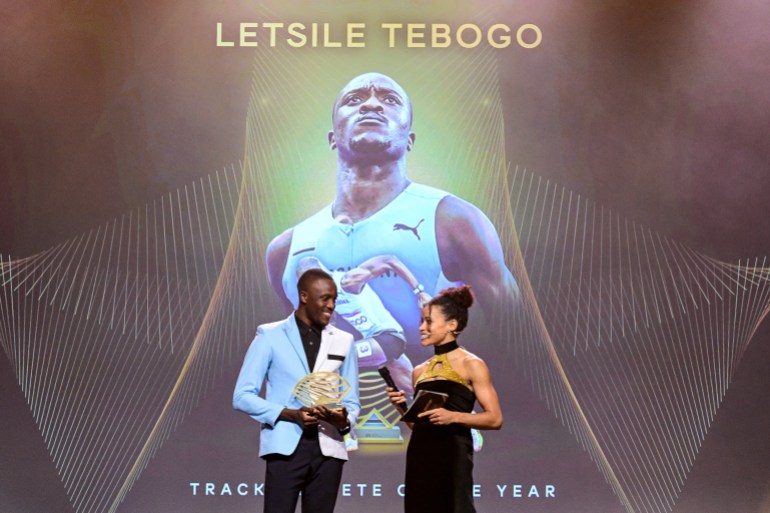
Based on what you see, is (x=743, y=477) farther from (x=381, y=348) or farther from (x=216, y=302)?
(x=216, y=302)

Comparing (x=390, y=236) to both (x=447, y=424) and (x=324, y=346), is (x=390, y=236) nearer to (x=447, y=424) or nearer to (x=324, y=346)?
(x=324, y=346)

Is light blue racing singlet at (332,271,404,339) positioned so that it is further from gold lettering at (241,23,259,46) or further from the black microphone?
the black microphone

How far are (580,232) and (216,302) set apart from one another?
7.51 feet

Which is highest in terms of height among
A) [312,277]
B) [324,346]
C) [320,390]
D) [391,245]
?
[391,245]

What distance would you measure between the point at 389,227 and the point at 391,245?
0.11 metres

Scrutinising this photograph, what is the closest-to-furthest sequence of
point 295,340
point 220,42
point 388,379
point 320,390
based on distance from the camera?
point 388,379 < point 320,390 < point 295,340 < point 220,42

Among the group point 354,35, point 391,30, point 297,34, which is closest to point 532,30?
point 391,30

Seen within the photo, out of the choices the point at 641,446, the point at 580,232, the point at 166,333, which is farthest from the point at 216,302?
the point at 641,446

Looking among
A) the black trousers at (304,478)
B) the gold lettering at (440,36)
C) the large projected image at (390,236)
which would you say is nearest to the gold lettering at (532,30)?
the large projected image at (390,236)

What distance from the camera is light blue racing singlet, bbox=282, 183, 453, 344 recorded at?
18.4ft

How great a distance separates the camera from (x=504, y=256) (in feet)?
18.6

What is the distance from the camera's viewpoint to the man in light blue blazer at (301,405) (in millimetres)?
3652

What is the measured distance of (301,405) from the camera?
12.1 feet

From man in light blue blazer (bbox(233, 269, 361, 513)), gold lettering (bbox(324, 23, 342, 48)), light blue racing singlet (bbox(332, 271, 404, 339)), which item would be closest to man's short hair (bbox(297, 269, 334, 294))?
man in light blue blazer (bbox(233, 269, 361, 513))
